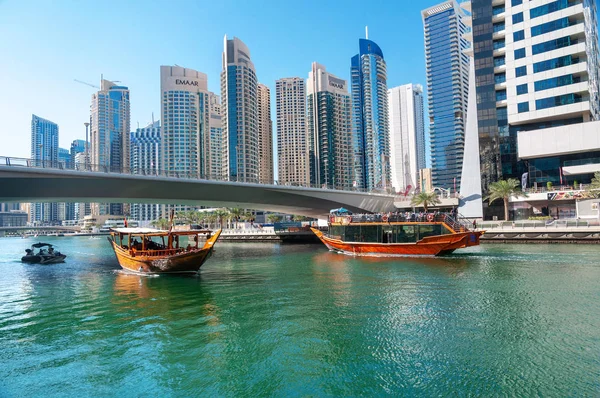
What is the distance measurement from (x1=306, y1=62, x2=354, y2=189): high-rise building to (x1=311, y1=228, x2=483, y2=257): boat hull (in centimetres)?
11796

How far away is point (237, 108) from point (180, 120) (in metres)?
32.6

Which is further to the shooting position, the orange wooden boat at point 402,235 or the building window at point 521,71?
the building window at point 521,71

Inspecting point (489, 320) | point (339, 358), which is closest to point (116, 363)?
point (339, 358)

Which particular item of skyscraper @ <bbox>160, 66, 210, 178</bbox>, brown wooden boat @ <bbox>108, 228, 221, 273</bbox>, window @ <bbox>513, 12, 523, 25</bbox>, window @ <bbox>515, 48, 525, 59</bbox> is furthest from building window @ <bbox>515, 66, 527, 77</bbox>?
skyscraper @ <bbox>160, 66, 210, 178</bbox>

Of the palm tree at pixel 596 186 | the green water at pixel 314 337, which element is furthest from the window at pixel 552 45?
the green water at pixel 314 337

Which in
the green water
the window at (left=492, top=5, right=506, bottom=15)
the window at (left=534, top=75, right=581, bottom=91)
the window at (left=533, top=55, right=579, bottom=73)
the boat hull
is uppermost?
the window at (left=492, top=5, right=506, bottom=15)

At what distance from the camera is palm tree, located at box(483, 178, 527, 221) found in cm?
5349

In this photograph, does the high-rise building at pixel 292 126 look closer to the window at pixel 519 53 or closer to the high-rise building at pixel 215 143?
the high-rise building at pixel 215 143

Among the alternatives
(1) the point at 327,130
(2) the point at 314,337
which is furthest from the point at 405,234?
(1) the point at 327,130

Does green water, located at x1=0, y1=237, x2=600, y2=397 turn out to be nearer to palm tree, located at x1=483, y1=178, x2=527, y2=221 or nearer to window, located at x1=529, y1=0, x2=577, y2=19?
palm tree, located at x1=483, y1=178, x2=527, y2=221

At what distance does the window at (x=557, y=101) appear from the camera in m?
53.7

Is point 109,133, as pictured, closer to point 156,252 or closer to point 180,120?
point 180,120

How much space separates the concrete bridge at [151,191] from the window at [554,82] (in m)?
28.1

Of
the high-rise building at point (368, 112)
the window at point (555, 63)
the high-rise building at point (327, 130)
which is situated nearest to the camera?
the window at point (555, 63)
